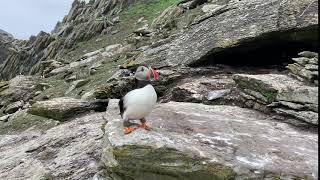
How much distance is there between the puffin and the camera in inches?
495

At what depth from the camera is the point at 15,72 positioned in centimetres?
5559

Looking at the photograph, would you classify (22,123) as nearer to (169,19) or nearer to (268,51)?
(268,51)

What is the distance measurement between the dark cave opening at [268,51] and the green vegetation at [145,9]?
24.6 m

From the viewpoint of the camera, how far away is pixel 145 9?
50500 mm

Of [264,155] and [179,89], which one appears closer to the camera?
[264,155]

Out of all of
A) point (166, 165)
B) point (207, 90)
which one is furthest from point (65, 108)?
point (166, 165)

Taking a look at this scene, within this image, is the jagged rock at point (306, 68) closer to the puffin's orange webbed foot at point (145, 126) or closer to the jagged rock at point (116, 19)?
the puffin's orange webbed foot at point (145, 126)

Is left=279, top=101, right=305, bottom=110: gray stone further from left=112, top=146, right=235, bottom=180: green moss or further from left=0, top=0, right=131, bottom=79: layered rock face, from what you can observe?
left=0, top=0, right=131, bottom=79: layered rock face

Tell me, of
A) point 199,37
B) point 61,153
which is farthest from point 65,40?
point 61,153

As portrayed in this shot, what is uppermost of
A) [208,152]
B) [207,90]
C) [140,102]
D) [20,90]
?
[140,102]

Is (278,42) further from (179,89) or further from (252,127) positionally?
(252,127)

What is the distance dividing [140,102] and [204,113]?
3.28 m

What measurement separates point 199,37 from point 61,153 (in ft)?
28.7

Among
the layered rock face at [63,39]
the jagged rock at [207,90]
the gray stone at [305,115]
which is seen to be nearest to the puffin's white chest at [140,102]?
Result: the gray stone at [305,115]
